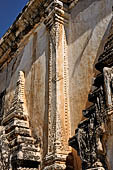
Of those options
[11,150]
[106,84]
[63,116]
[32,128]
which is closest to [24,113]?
[32,128]

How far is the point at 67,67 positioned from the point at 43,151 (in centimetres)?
166

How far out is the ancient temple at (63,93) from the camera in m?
3.20

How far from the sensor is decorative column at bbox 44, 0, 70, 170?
4098mm

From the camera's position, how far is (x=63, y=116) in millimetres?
4414

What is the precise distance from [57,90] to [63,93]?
0.42 feet

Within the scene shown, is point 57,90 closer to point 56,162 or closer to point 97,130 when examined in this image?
point 56,162

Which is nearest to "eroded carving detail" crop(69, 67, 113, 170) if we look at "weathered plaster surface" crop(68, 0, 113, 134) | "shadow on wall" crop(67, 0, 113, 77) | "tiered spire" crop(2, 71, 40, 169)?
"weathered plaster surface" crop(68, 0, 113, 134)

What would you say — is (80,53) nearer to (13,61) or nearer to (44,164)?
(44,164)

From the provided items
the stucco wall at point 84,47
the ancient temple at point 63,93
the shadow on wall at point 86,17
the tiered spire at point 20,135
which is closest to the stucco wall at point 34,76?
the ancient temple at point 63,93

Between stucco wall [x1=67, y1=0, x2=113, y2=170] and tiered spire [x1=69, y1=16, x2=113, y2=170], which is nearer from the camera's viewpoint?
tiered spire [x1=69, y1=16, x2=113, y2=170]

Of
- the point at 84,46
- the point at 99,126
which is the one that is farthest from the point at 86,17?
the point at 99,126

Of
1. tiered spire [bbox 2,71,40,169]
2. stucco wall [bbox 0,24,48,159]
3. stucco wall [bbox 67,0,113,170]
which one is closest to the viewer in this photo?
stucco wall [bbox 67,0,113,170]

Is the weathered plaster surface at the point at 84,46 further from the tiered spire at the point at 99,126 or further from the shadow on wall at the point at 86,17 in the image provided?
the tiered spire at the point at 99,126

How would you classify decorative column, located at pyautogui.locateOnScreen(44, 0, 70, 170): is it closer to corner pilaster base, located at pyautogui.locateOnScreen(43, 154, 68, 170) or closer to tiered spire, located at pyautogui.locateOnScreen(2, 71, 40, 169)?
corner pilaster base, located at pyautogui.locateOnScreen(43, 154, 68, 170)
